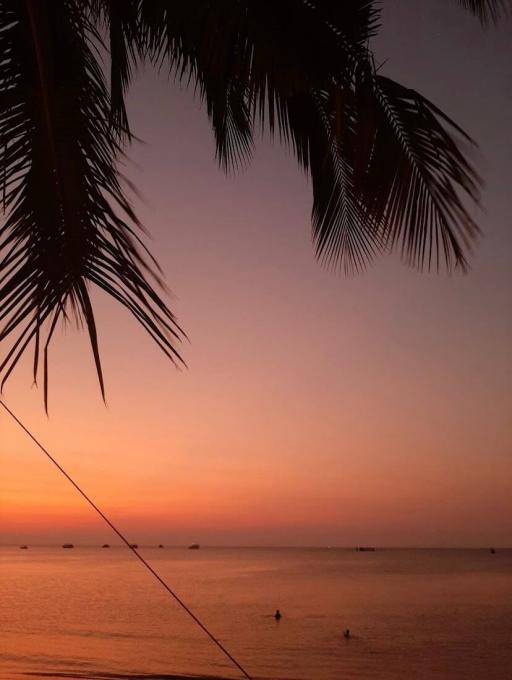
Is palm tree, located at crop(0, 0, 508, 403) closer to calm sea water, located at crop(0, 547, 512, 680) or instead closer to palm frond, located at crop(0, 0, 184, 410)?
palm frond, located at crop(0, 0, 184, 410)

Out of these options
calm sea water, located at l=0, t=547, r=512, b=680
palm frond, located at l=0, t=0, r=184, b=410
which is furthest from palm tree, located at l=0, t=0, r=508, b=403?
calm sea water, located at l=0, t=547, r=512, b=680

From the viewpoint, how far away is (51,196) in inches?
94.4

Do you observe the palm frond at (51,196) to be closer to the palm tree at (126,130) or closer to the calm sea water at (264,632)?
the palm tree at (126,130)

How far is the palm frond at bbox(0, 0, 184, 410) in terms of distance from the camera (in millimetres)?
2268

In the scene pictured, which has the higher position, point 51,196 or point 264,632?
point 51,196

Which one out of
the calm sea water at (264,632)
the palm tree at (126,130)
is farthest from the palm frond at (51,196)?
the calm sea water at (264,632)

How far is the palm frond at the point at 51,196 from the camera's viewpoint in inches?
89.3

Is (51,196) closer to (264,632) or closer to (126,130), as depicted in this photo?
(126,130)

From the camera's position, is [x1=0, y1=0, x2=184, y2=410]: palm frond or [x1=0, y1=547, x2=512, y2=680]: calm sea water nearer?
[x1=0, y1=0, x2=184, y2=410]: palm frond

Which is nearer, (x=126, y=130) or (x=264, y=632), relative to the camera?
(x=126, y=130)

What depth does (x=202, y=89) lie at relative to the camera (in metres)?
3.66

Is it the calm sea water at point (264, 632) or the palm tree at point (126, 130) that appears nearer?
the palm tree at point (126, 130)

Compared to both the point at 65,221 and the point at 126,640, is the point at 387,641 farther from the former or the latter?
the point at 65,221

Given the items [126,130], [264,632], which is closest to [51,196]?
[126,130]
